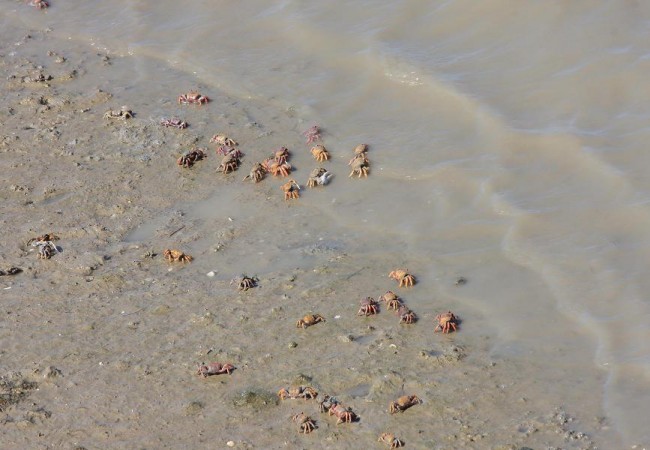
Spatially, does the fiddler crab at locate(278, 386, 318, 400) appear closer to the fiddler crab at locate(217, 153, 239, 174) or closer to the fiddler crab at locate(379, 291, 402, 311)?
the fiddler crab at locate(379, 291, 402, 311)

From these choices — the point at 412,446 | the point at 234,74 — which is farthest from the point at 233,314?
the point at 234,74

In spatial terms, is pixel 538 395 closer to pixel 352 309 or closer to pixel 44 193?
pixel 352 309

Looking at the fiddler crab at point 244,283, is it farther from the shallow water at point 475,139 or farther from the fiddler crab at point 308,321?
the fiddler crab at point 308,321

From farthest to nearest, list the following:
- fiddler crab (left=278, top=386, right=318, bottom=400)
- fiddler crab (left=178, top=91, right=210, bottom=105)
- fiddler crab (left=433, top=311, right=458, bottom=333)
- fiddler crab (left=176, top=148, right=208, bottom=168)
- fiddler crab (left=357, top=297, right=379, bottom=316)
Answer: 1. fiddler crab (left=178, top=91, right=210, bottom=105)
2. fiddler crab (left=176, top=148, right=208, bottom=168)
3. fiddler crab (left=357, top=297, right=379, bottom=316)
4. fiddler crab (left=433, top=311, right=458, bottom=333)
5. fiddler crab (left=278, top=386, right=318, bottom=400)

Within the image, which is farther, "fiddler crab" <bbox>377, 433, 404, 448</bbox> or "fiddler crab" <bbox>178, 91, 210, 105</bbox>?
"fiddler crab" <bbox>178, 91, 210, 105</bbox>

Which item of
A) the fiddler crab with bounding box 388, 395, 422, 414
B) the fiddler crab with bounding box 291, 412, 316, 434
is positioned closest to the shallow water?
the fiddler crab with bounding box 388, 395, 422, 414

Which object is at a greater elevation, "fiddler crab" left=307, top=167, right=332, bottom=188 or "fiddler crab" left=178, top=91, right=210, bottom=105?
"fiddler crab" left=178, top=91, right=210, bottom=105

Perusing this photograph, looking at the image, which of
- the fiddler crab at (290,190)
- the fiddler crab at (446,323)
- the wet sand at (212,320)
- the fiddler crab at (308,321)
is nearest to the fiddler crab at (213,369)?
the wet sand at (212,320)

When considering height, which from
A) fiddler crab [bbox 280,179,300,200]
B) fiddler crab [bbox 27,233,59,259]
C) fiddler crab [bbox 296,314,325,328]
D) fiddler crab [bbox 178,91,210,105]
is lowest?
fiddler crab [bbox 296,314,325,328]
